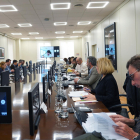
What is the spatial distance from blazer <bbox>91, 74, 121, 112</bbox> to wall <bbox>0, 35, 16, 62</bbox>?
1097 cm

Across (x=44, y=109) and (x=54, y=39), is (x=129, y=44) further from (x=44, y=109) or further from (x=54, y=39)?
(x=54, y=39)

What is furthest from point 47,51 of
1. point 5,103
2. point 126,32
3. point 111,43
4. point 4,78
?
point 5,103

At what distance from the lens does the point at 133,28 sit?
4.75 metres

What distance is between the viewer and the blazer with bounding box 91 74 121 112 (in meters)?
2.21

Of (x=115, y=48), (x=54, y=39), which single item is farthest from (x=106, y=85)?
(x=54, y=39)

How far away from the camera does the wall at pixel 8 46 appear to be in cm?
1199

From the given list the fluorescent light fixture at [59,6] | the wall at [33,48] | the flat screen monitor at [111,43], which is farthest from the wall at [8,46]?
the flat screen monitor at [111,43]

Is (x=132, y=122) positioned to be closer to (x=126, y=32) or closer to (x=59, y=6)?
(x=126, y=32)

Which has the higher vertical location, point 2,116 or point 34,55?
point 34,55

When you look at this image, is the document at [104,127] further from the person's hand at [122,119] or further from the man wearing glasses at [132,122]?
the person's hand at [122,119]

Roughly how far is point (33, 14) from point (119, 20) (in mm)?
3486

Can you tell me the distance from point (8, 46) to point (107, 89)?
42.7 ft

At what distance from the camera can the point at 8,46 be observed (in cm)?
1367

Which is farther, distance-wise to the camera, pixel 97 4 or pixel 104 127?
pixel 97 4
